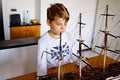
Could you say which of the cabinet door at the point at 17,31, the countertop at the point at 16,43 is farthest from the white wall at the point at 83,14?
the countertop at the point at 16,43

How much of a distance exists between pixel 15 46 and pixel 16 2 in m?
1.93

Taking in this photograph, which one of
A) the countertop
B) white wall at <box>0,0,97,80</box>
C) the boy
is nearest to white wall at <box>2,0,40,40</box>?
white wall at <box>0,0,97,80</box>

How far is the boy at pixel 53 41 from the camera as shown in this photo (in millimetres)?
1021

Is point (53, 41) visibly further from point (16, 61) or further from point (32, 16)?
point (32, 16)

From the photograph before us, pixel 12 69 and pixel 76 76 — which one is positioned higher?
pixel 76 76

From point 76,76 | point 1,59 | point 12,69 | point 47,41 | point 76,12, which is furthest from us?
point 76,12

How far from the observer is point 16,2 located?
3.47 meters

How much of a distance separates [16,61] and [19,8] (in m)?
1.92

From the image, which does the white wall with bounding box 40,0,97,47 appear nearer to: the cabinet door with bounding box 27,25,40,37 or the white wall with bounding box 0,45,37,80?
the cabinet door with bounding box 27,25,40,37

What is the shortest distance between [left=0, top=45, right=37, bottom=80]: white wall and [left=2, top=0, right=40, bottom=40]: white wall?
1751mm

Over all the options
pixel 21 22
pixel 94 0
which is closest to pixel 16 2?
pixel 21 22

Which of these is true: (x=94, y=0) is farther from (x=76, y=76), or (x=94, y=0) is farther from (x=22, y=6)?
(x=76, y=76)

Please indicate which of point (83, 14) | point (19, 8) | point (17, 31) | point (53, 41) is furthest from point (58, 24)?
point (83, 14)

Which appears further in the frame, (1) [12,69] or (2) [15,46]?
(1) [12,69]
